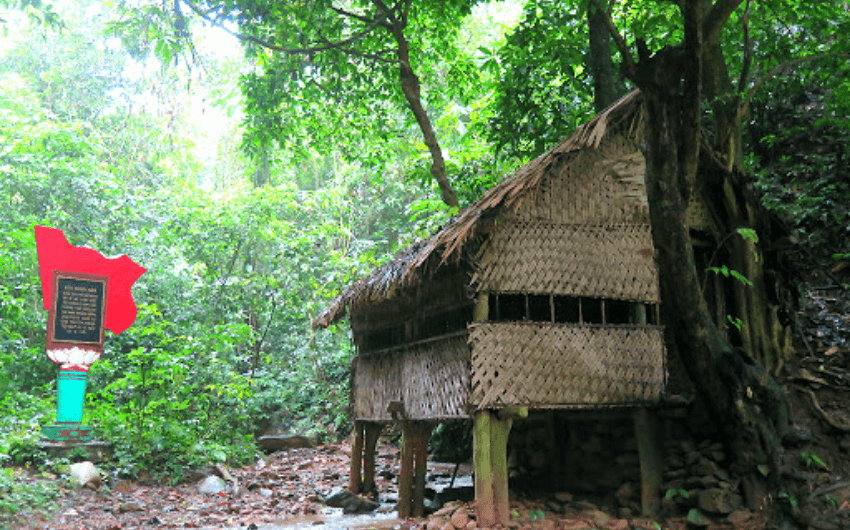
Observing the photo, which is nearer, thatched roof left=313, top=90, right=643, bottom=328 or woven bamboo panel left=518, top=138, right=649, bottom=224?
thatched roof left=313, top=90, right=643, bottom=328

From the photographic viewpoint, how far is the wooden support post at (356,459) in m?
10.4

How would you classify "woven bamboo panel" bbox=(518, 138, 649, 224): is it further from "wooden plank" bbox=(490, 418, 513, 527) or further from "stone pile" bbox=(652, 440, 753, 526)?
"stone pile" bbox=(652, 440, 753, 526)

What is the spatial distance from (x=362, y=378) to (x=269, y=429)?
857 centimetres

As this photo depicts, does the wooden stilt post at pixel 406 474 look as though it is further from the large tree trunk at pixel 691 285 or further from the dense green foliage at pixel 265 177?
the large tree trunk at pixel 691 285

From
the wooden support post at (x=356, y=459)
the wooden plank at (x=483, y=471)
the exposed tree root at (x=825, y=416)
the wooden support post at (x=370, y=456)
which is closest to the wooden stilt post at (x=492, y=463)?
the wooden plank at (x=483, y=471)

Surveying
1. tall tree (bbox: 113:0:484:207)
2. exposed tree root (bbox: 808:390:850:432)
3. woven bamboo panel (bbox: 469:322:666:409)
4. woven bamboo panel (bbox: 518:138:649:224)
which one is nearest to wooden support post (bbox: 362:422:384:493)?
tall tree (bbox: 113:0:484:207)

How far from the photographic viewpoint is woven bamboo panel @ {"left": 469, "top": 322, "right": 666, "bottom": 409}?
6617 mm

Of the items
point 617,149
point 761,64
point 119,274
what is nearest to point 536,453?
point 617,149

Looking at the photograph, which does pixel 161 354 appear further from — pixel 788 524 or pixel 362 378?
pixel 788 524

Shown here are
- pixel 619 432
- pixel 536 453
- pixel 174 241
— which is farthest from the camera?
pixel 174 241

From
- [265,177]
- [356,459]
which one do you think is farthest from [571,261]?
[265,177]

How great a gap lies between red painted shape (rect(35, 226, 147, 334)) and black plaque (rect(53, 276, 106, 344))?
Answer: 152 mm

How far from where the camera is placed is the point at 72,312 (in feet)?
33.4

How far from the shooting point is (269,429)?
17.7m
